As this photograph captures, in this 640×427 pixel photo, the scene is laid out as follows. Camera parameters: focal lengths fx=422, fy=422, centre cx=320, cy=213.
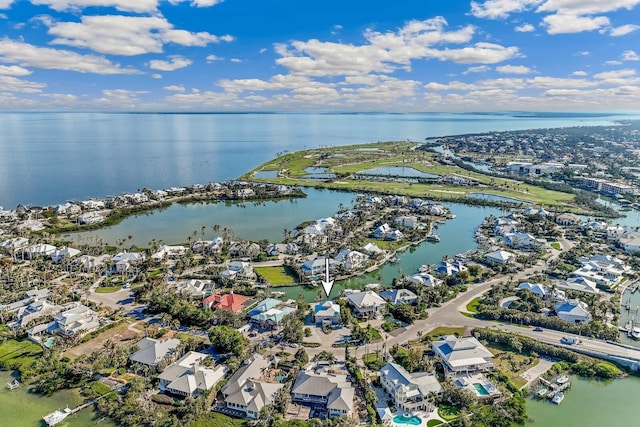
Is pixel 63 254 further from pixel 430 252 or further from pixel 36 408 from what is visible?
pixel 430 252

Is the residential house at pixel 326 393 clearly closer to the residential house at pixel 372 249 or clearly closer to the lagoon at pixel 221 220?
the residential house at pixel 372 249

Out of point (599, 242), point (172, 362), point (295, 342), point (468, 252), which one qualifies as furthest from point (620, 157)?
point (172, 362)

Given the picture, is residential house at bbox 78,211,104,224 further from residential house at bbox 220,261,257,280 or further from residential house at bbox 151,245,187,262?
residential house at bbox 220,261,257,280

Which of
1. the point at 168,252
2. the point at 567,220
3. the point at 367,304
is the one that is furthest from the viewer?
the point at 567,220

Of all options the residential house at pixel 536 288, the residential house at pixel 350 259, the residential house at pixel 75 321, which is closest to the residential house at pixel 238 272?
the residential house at pixel 350 259

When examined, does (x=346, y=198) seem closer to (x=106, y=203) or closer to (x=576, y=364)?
(x=106, y=203)

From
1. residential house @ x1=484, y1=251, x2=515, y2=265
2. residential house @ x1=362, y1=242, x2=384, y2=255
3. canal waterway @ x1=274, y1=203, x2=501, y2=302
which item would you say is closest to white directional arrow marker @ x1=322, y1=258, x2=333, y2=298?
canal waterway @ x1=274, y1=203, x2=501, y2=302

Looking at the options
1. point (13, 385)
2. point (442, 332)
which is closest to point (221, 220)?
point (13, 385)
